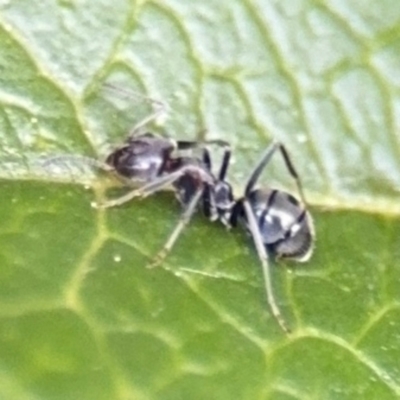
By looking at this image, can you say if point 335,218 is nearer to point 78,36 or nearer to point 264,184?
point 264,184

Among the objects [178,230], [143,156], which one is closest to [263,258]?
[178,230]

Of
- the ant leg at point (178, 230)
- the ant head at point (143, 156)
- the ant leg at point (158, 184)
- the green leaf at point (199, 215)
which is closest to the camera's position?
the green leaf at point (199, 215)

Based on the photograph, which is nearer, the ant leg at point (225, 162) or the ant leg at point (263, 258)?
the ant leg at point (263, 258)

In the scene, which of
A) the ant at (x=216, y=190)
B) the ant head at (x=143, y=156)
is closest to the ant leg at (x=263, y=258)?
the ant at (x=216, y=190)

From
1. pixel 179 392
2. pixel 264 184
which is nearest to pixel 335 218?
pixel 264 184

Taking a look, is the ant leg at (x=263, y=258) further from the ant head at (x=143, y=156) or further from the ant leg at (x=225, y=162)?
the ant head at (x=143, y=156)

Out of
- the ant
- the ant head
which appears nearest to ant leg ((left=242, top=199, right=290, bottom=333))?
the ant

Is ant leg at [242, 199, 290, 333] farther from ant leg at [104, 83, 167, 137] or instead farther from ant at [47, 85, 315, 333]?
ant leg at [104, 83, 167, 137]
